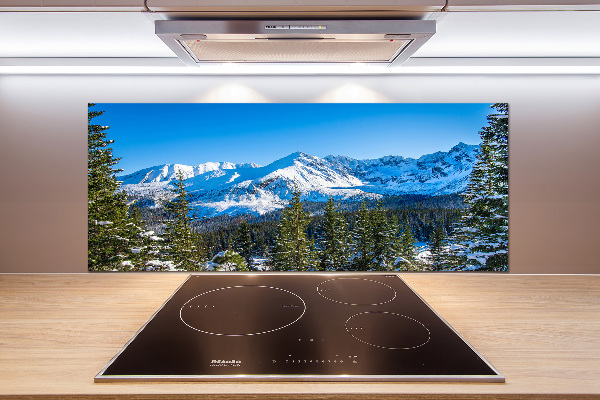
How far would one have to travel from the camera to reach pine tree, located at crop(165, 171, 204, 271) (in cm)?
246

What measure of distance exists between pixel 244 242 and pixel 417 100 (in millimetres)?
1992

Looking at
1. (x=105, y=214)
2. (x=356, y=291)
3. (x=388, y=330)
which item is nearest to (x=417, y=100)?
(x=356, y=291)

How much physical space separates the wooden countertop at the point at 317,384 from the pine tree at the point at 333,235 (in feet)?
5.32

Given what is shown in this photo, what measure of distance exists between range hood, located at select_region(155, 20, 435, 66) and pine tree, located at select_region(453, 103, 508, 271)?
3.89ft

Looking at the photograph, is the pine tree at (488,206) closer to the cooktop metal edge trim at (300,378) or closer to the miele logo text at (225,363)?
the cooktop metal edge trim at (300,378)

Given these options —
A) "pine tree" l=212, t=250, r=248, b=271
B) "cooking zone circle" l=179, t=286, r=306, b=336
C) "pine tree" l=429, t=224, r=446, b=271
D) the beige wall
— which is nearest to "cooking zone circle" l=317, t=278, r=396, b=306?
"cooking zone circle" l=179, t=286, r=306, b=336

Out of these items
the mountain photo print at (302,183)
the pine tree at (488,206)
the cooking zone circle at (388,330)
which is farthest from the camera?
the mountain photo print at (302,183)

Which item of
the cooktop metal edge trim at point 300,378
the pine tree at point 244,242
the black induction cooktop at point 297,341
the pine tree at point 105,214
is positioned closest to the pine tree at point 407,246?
the pine tree at point 244,242

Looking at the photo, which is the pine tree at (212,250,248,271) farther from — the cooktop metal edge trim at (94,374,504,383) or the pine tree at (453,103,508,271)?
the cooktop metal edge trim at (94,374,504,383)

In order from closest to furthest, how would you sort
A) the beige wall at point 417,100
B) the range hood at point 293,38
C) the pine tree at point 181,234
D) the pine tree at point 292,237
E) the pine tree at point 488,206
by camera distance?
the range hood at point 293,38 < the beige wall at point 417,100 < the pine tree at point 488,206 < the pine tree at point 181,234 < the pine tree at point 292,237

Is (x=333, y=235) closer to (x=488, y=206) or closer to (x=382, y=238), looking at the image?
(x=382, y=238)

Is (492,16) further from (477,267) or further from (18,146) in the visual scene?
(18,146)

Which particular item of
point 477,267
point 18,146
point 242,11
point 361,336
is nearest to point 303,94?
point 242,11

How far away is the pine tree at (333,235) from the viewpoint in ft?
9.58
